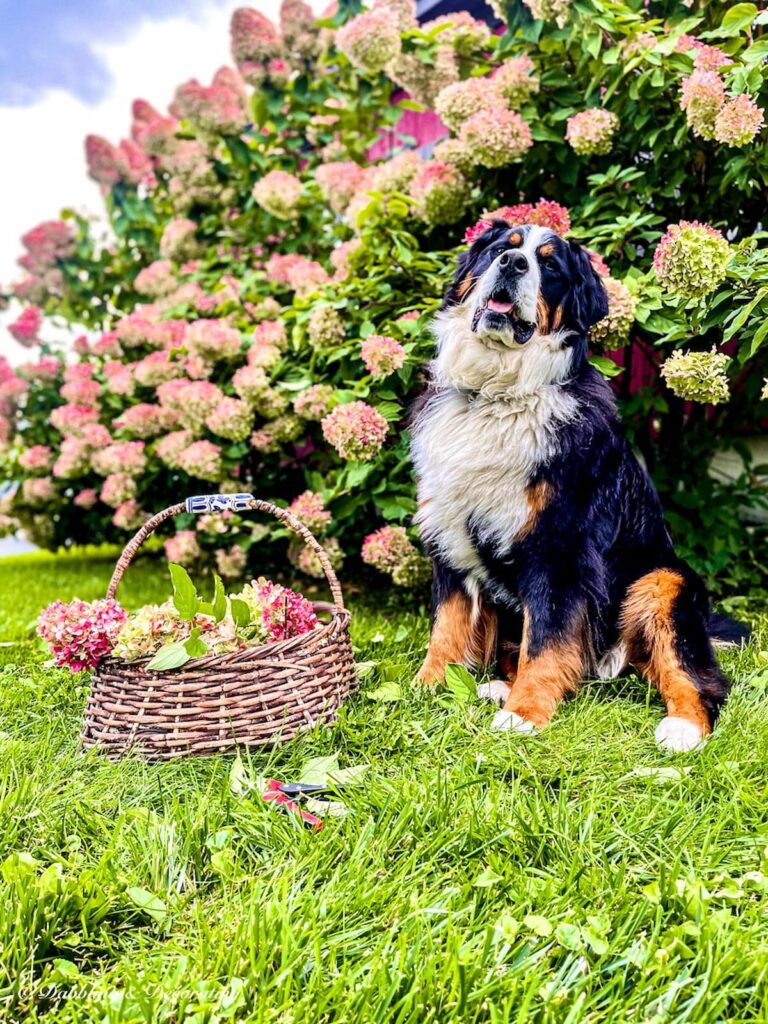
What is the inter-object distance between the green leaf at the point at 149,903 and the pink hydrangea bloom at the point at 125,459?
3.61m

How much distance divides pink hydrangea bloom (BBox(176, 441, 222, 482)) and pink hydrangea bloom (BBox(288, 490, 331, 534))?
726 millimetres

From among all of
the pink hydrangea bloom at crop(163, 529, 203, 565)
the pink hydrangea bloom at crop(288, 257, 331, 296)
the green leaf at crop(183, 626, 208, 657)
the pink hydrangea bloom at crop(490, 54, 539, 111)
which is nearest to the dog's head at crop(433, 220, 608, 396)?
the green leaf at crop(183, 626, 208, 657)

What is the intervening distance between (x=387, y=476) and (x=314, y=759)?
1886 millimetres

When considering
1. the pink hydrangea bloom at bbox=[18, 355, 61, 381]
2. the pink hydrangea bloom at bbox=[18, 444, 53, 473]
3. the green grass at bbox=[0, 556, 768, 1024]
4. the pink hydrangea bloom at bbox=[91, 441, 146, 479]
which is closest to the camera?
the green grass at bbox=[0, 556, 768, 1024]

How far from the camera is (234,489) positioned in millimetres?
4293

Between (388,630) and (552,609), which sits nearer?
(552,609)

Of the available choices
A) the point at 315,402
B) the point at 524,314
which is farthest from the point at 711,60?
the point at 315,402

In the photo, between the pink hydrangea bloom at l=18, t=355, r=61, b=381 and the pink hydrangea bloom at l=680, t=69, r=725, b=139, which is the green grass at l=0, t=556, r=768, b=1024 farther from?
the pink hydrangea bloom at l=18, t=355, r=61, b=381

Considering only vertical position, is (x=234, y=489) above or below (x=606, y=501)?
below

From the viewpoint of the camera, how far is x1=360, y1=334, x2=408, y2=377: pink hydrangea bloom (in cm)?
319

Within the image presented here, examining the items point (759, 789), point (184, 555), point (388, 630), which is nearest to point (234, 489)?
point (184, 555)

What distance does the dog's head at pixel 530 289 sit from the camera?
235cm

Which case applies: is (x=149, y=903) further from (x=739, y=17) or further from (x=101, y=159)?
(x=101, y=159)

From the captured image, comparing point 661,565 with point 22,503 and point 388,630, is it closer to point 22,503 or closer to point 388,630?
point 388,630
